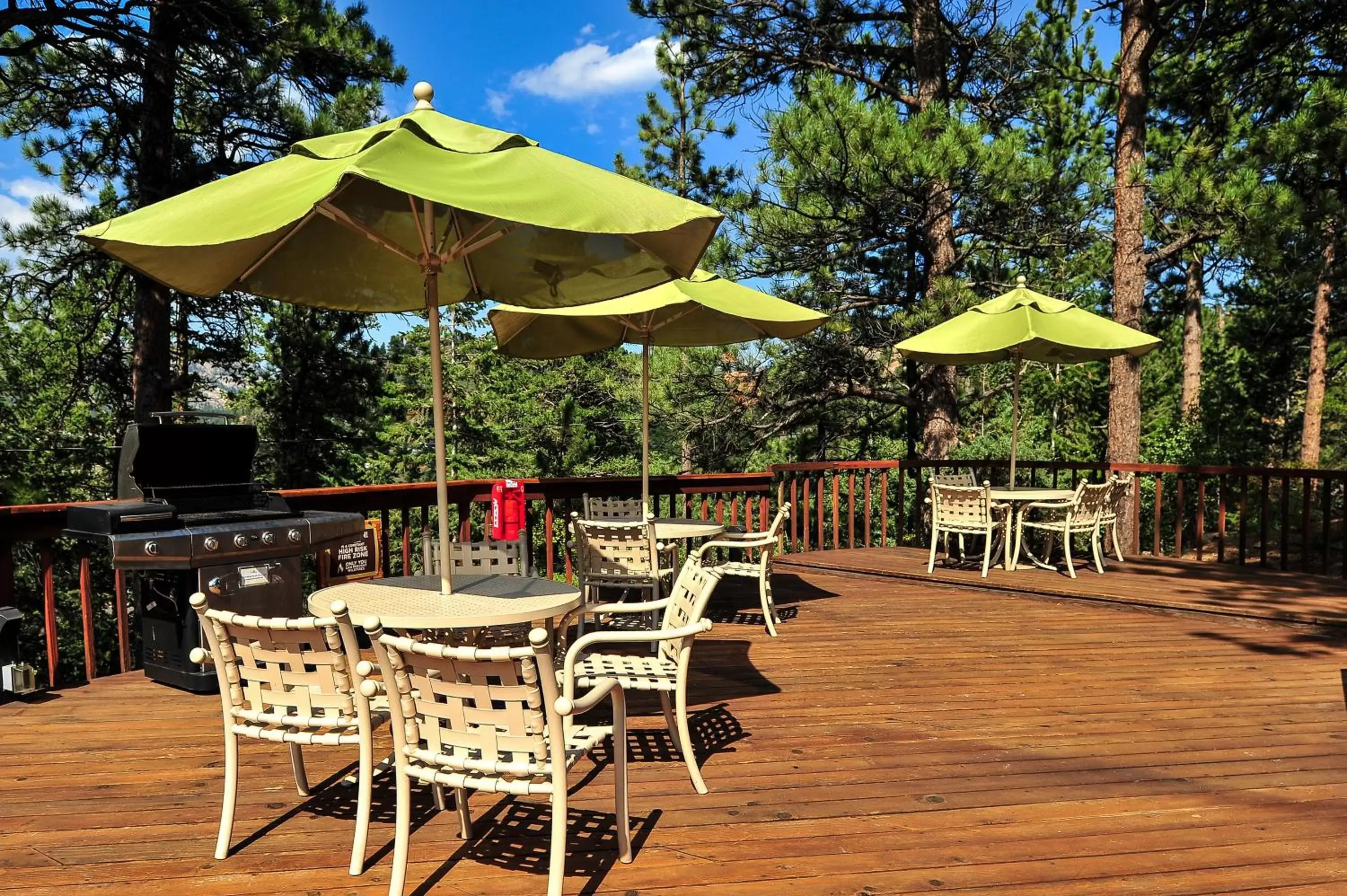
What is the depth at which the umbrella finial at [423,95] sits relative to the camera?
8.45 feet

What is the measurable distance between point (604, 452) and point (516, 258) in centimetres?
1745

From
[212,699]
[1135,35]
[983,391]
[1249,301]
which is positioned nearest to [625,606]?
[212,699]

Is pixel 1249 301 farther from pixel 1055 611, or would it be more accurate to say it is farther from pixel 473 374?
pixel 473 374

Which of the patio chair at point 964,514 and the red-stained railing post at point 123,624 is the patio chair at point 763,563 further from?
the red-stained railing post at point 123,624

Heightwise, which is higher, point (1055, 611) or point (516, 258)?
point (516, 258)

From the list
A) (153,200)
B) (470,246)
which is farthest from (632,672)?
(153,200)

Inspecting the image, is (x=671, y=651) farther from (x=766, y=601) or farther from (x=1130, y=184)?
(x=1130, y=184)

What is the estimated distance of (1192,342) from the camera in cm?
1638

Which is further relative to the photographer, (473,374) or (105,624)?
(473,374)

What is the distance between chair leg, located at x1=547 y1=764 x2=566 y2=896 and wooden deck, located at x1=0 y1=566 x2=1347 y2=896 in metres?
0.21

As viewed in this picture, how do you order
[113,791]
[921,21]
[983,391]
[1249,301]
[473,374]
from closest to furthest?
1. [113,791]
2. [921,21]
3. [983,391]
4. [1249,301]
5. [473,374]

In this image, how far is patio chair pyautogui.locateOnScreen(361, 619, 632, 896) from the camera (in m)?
1.86

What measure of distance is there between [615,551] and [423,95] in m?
2.29

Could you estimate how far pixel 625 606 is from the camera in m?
2.87
